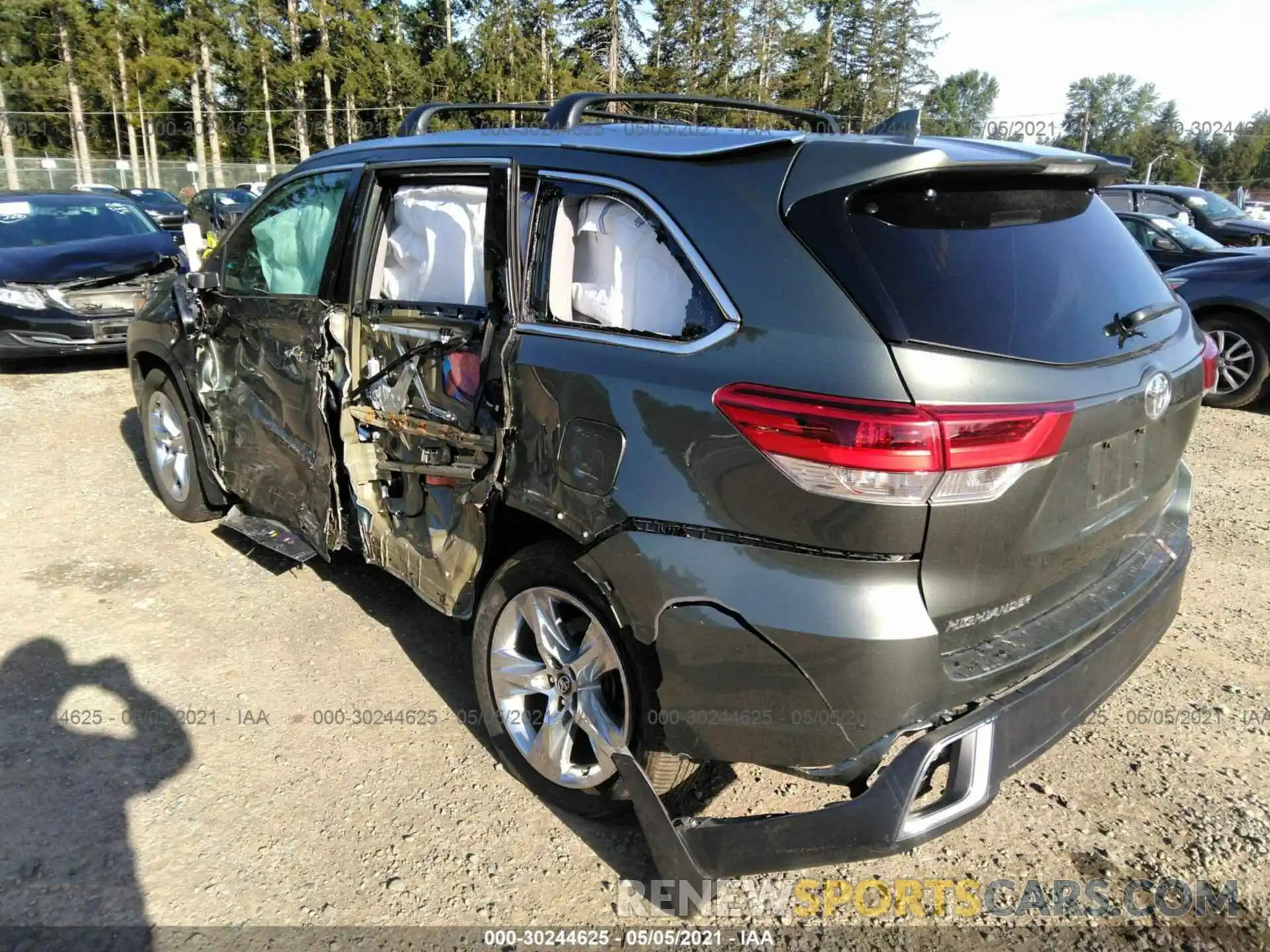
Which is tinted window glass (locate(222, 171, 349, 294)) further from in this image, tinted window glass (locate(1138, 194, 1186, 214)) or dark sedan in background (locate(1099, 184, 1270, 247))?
tinted window glass (locate(1138, 194, 1186, 214))

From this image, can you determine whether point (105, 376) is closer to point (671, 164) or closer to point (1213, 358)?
point (671, 164)

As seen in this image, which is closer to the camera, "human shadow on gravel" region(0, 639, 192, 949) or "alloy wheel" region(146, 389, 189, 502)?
"human shadow on gravel" region(0, 639, 192, 949)

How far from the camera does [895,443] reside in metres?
1.81

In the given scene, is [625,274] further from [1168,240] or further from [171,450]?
[1168,240]

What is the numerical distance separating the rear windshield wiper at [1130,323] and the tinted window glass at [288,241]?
2690 mm

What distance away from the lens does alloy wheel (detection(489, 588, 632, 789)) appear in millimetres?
2412

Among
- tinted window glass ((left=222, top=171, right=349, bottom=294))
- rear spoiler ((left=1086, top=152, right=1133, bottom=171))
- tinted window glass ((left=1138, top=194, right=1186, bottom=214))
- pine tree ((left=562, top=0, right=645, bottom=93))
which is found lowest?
tinted window glass ((left=222, top=171, right=349, bottom=294))

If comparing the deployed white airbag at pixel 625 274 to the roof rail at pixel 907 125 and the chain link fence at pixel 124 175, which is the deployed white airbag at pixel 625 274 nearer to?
the roof rail at pixel 907 125

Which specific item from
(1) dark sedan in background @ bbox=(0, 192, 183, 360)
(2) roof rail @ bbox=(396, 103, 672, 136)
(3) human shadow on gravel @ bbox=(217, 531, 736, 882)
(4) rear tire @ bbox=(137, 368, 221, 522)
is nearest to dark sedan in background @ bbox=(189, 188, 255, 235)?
(1) dark sedan in background @ bbox=(0, 192, 183, 360)

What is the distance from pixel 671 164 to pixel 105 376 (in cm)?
797

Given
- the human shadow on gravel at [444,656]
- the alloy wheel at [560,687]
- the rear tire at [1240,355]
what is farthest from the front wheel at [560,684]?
the rear tire at [1240,355]

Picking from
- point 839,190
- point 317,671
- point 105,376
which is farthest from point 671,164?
point 105,376

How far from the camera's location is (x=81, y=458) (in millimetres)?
5891

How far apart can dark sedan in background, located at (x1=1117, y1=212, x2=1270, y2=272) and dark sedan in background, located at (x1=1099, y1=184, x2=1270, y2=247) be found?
→ 1363 mm
